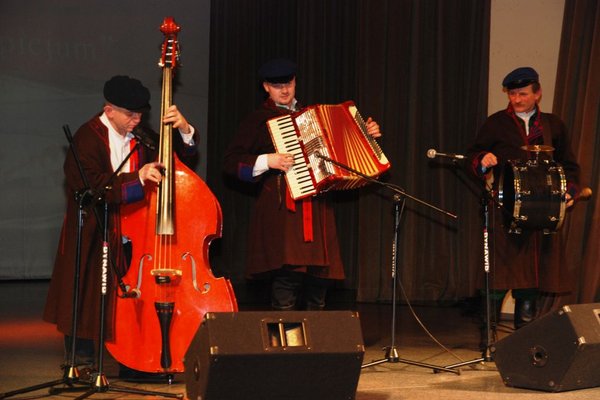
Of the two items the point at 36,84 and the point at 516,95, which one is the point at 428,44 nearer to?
the point at 516,95

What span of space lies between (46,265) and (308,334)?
5919 millimetres

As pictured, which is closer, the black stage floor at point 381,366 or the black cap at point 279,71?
the black stage floor at point 381,366

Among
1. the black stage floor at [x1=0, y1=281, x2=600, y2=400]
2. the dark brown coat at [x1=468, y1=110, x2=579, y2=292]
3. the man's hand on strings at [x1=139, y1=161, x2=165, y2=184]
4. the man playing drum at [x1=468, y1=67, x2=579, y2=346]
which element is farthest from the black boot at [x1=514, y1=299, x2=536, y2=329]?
the man's hand on strings at [x1=139, y1=161, x2=165, y2=184]

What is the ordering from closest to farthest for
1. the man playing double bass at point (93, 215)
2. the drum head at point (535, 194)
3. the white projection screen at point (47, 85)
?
the man playing double bass at point (93, 215)
the drum head at point (535, 194)
the white projection screen at point (47, 85)

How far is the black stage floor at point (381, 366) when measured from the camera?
3906mm

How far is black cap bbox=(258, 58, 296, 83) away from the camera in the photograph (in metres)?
4.73

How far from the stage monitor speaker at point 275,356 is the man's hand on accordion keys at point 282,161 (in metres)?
1.23

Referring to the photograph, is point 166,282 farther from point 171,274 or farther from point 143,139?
point 143,139

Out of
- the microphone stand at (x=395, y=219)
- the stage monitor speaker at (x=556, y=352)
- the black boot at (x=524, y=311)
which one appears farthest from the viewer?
the black boot at (x=524, y=311)

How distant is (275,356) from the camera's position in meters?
3.26

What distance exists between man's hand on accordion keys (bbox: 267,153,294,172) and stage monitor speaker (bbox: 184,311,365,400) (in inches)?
48.6

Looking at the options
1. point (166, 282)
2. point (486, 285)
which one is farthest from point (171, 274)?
point (486, 285)

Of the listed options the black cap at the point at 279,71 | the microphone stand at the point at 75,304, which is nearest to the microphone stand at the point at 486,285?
the black cap at the point at 279,71

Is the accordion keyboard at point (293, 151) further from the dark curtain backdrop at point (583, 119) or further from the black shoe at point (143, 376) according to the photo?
the dark curtain backdrop at point (583, 119)
